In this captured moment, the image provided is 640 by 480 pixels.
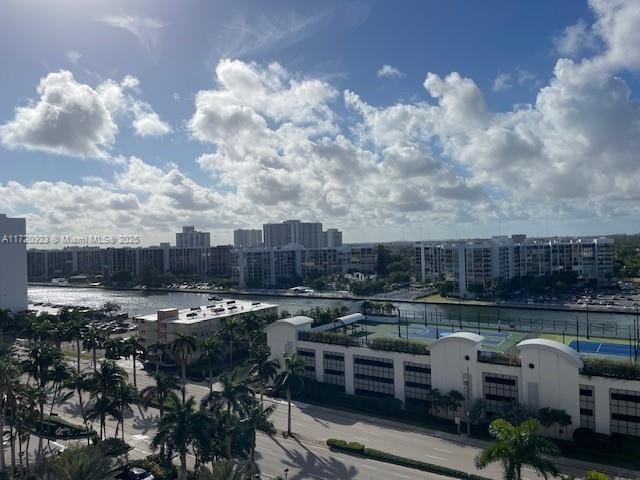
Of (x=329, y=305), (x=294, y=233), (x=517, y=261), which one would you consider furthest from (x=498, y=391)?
(x=294, y=233)

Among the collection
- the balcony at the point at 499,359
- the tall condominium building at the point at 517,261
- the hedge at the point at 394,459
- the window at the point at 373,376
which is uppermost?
the tall condominium building at the point at 517,261

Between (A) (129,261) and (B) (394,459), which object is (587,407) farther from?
(A) (129,261)

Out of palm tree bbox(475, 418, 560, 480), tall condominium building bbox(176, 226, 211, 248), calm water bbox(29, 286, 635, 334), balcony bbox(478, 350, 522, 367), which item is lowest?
calm water bbox(29, 286, 635, 334)

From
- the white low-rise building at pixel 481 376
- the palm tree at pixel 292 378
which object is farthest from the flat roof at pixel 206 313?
the palm tree at pixel 292 378

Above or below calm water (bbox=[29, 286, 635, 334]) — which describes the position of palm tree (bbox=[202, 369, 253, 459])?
above

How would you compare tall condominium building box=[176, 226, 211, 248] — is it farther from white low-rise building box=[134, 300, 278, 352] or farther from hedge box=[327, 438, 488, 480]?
hedge box=[327, 438, 488, 480]

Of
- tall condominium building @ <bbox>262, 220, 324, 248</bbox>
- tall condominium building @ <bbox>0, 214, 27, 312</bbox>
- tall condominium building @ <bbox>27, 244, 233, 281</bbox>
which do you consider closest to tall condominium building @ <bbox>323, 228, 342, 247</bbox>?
→ tall condominium building @ <bbox>262, 220, 324, 248</bbox>

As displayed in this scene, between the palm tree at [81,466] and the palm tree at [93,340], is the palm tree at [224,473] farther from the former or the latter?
the palm tree at [93,340]
